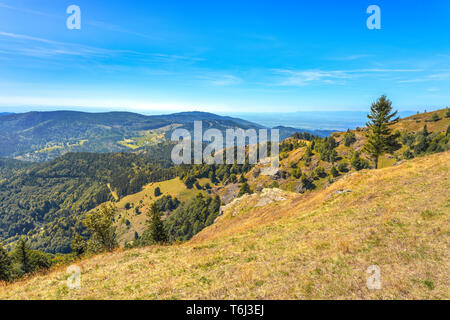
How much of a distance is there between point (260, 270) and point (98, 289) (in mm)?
11667

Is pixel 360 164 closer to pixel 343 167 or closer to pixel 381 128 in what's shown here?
pixel 343 167

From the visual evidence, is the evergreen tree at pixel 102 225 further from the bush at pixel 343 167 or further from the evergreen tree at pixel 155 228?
the bush at pixel 343 167

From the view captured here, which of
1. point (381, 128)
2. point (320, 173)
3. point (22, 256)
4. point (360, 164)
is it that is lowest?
point (22, 256)

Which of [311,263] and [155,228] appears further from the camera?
[155,228]

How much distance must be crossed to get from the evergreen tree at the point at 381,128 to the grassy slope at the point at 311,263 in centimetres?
2518

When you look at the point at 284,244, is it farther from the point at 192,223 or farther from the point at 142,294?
the point at 192,223

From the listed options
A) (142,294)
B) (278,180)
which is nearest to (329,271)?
(142,294)

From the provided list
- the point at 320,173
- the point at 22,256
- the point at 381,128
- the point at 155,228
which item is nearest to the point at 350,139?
the point at 320,173

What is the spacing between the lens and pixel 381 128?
1831 inches

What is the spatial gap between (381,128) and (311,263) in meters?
47.3

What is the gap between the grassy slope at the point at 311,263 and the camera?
10.9 meters

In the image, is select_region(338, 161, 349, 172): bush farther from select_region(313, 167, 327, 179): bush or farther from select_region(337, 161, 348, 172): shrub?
select_region(313, 167, 327, 179): bush

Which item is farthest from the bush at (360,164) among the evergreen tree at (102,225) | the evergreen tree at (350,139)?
the evergreen tree at (102,225)

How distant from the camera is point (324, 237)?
60.1 feet
